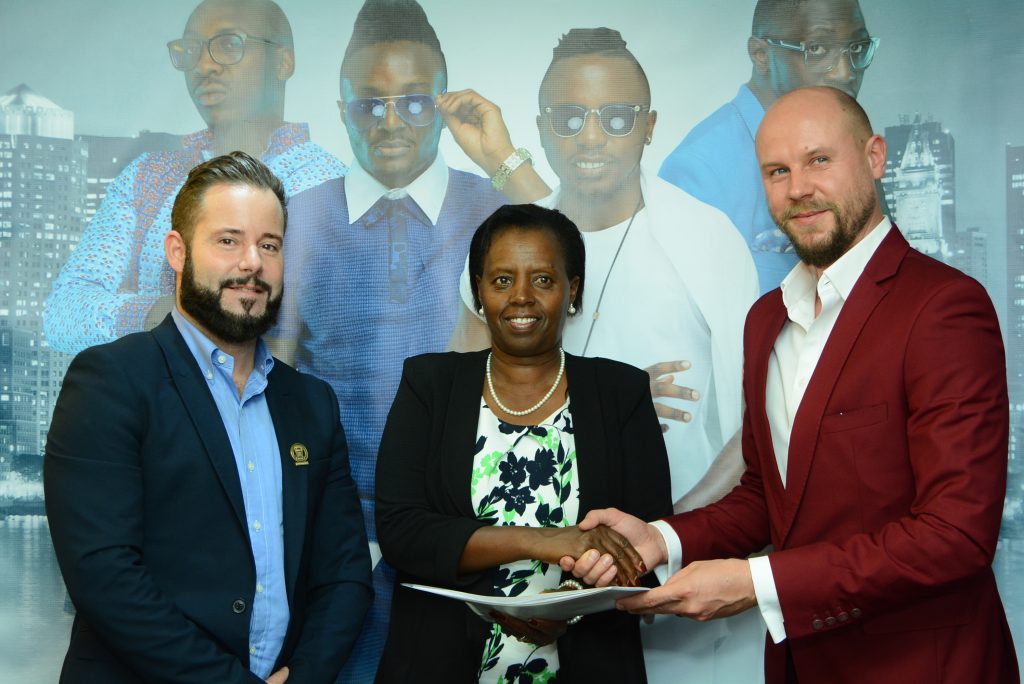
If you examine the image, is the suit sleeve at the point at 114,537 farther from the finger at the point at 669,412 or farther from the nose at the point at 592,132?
the nose at the point at 592,132

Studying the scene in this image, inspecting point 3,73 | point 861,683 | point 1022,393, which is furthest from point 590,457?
point 3,73

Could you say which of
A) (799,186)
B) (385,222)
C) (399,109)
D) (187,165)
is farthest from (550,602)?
(187,165)

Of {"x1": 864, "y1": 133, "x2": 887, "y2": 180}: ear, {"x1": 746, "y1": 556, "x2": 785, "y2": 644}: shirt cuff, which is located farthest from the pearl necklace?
{"x1": 864, "y1": 133, "x2": 887, "y2": 180}: ear

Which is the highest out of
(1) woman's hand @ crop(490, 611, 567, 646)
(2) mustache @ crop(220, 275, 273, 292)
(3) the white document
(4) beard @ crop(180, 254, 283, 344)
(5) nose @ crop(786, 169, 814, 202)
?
(5) nose @ crop(786, 169, 814, 202)

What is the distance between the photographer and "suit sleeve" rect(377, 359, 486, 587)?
2.47m

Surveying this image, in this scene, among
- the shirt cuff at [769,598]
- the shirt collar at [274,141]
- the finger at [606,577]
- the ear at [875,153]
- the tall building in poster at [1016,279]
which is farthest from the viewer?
the shirt collar at [274,141]

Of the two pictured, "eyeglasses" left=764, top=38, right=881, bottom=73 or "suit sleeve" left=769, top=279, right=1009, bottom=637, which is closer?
"suit sleeve" left=769, top=279, right=1009, bottom=637

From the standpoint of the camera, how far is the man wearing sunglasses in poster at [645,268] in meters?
3.28

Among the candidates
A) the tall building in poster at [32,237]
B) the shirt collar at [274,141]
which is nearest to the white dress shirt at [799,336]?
the shirt collar at [274,141]

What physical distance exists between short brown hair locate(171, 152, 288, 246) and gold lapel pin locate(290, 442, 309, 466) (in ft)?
2.34

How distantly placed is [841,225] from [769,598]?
1.05 meters

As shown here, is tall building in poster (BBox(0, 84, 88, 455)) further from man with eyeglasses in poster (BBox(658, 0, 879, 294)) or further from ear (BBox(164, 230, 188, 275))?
man with eyeglasses in poster (BBox(658, 0, 879, 294))

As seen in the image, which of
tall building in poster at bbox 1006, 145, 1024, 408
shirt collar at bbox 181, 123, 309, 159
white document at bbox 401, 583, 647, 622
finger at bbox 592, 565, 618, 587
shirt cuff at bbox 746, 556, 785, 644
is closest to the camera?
white document at bbox 401, 583, 647, 622

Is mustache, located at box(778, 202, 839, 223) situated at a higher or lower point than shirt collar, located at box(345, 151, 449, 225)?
lower
